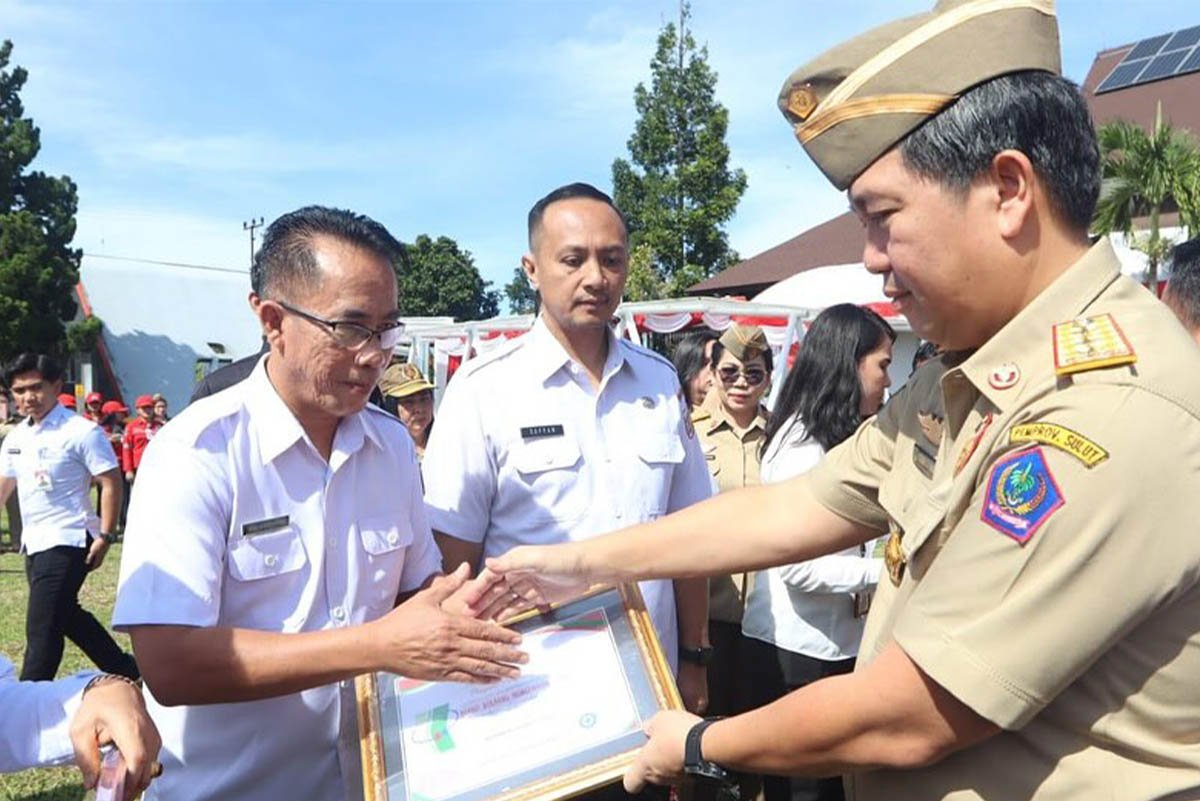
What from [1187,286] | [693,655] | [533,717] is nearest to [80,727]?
[533,717]

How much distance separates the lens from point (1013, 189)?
54.6 inches

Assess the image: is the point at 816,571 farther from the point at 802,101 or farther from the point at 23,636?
the point at 23,636

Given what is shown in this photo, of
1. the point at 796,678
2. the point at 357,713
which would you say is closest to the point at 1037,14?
the point at 357,713

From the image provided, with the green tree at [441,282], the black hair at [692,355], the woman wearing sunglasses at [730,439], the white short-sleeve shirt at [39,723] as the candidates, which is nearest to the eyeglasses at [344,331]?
the white short-sleeve shirt at [39,723]

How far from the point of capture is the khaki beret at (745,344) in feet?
15.5

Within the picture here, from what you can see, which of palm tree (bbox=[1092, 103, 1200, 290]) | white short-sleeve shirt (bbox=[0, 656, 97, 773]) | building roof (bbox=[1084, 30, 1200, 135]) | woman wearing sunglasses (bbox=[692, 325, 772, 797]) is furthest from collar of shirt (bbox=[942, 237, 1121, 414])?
building roof (bbox=[1084, 30, 1200, 135])

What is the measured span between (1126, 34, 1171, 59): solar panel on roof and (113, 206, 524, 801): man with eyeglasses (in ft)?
90.2

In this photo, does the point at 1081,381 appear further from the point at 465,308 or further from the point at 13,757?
the point at 465,308

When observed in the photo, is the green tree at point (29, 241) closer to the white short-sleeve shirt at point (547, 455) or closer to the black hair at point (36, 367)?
the black hair at point (36, 367)

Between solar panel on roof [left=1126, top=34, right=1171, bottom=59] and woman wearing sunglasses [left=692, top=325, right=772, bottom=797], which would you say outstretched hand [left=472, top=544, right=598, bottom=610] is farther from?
solar panel on roof [left=1126, top=34, right=1171, bottom=59]

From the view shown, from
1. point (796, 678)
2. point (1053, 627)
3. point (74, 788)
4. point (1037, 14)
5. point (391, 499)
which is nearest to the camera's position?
point (1053, 627)

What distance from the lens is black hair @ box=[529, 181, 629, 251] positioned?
3.22 m

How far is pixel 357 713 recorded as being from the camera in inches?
79.8

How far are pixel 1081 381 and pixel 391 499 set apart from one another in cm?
160
